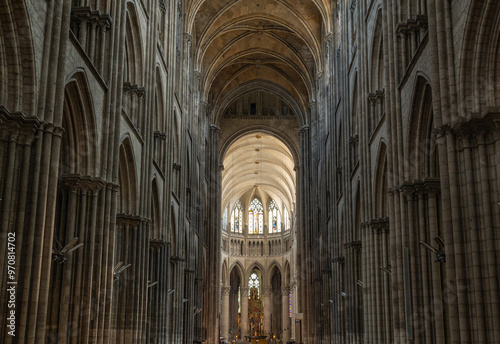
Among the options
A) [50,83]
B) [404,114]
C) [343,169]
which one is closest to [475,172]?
[404,114]

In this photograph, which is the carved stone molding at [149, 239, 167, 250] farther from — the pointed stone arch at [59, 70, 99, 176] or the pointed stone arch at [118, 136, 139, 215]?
the pointed stone arch at [59, 70, 99, 176]

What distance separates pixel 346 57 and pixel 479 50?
62.8ft

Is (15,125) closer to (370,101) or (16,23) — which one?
(16,23)

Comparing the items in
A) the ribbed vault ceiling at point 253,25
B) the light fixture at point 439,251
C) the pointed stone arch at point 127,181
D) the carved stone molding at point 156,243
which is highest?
the ribbed vault ceiling at point 253,25

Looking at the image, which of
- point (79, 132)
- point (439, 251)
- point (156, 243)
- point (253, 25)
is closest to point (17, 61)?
point (79, 132)

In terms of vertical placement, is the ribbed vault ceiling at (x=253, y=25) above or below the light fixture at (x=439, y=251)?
above

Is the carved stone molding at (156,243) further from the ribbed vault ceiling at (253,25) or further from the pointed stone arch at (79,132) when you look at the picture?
the ribbed vault ceiling at (253,25)

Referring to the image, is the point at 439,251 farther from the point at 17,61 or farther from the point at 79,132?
the point at 17,61

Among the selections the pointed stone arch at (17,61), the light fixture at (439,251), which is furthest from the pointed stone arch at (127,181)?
the light fixture at (439,251)

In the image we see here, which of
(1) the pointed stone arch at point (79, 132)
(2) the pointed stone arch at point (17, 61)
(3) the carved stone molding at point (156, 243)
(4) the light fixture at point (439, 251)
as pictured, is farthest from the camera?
(3) the carved stone molding at point (156, 243)

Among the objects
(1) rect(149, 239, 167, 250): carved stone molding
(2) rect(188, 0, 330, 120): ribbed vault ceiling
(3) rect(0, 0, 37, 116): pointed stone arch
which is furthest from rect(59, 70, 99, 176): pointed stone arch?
(2) rect(188, 0, 330, 120): ribbed vault ceiling

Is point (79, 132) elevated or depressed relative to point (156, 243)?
elevated

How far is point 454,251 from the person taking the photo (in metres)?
13.0

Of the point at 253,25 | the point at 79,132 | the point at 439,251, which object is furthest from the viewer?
the point at 253,25
